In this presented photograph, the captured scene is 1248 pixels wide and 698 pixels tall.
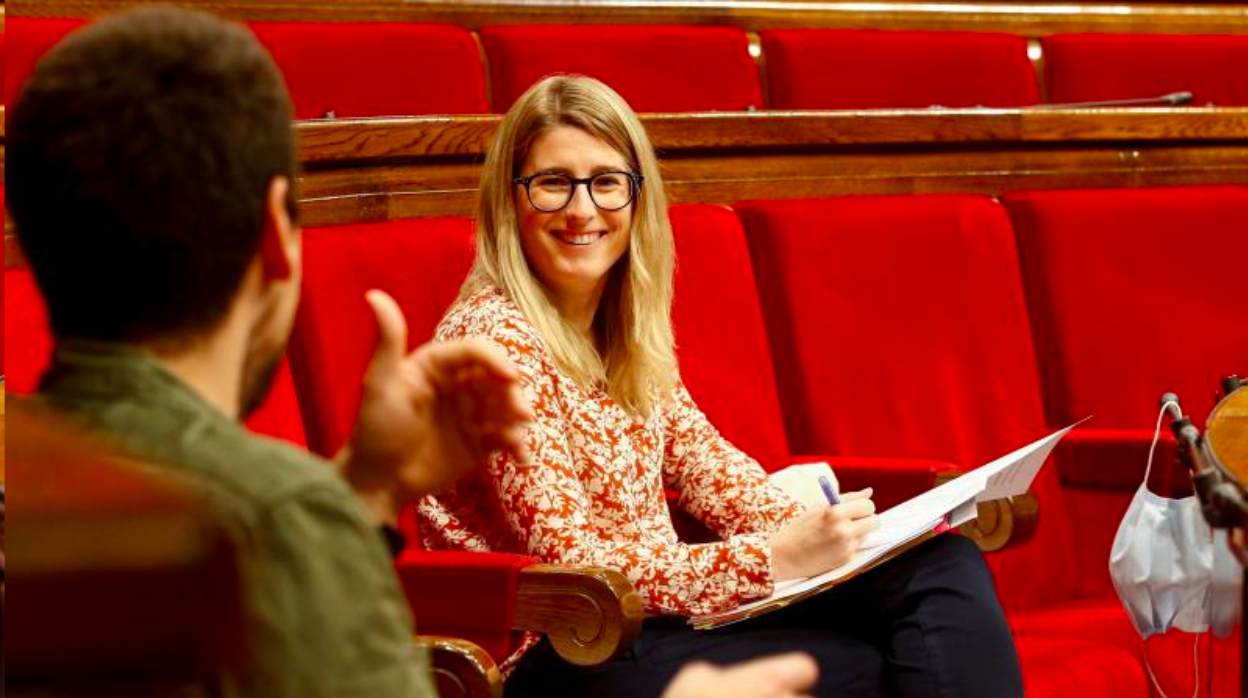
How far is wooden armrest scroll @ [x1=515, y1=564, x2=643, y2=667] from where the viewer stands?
56cm

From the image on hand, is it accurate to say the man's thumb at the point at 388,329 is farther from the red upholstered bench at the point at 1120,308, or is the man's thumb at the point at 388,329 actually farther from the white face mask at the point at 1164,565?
the red upholstered bench at the point at 1120,308

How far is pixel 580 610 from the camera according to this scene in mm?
564

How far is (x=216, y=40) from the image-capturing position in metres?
0.25

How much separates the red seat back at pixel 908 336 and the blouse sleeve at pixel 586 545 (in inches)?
8.3

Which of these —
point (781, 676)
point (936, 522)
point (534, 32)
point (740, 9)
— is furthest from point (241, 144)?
point (740, 9)

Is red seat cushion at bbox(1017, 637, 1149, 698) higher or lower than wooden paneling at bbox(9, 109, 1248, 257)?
lower

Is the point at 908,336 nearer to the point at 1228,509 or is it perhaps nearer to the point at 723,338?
the point at 723,338

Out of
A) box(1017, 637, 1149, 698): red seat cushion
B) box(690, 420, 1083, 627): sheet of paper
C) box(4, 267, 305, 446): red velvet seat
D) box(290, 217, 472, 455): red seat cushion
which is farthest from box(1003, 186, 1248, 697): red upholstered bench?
box(4, 267, 305, 446): red velvet seat

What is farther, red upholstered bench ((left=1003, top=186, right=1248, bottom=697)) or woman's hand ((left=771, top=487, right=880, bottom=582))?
red upholstered bench ((left=1003, top=186, right=1248, bottom=697))

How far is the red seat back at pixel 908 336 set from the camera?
83 centimetres

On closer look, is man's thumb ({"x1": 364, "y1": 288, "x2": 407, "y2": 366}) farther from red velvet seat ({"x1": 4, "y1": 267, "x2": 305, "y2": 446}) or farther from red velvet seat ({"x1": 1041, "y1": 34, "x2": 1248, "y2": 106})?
red velvet seat ({"x1": 1041, "y1": 34, "x2": 1248, "y2": 106})

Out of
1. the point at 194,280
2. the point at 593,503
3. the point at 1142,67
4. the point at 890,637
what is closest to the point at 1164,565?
the point at 890,637

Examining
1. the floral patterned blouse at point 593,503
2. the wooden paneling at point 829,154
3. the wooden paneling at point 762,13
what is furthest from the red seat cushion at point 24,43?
the floral patterned blouse at point 593,503

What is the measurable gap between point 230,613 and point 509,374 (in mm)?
153
